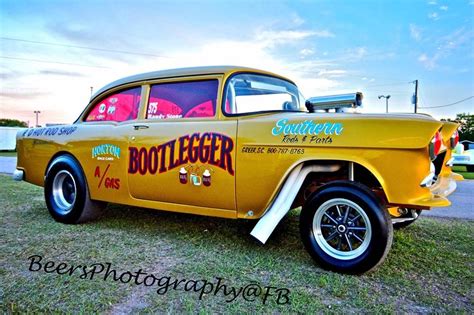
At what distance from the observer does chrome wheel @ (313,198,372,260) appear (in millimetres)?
3064

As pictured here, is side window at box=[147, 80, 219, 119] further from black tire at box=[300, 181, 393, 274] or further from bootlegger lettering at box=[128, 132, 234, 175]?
black tire at box=[300, 181, 393, 274]

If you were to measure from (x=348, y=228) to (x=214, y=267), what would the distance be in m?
1.18

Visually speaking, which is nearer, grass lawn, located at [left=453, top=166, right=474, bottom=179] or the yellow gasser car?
the yellow gasser car

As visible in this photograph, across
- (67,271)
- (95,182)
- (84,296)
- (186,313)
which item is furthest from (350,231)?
(95,182)

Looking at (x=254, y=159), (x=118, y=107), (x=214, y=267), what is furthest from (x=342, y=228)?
(x=118, y=107)

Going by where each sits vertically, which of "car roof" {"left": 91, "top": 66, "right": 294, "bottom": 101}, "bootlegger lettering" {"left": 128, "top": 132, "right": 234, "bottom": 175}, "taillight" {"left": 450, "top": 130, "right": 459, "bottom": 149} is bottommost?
"bootlegger lettering" {"left": 128, "top": 132, "right": 234, "bottom": 175}

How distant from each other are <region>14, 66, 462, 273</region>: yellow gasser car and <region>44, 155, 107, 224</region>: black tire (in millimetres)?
16

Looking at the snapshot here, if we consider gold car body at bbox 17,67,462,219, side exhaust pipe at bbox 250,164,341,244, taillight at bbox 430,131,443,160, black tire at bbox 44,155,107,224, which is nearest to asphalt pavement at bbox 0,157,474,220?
gold car body at bbox 17,67,462,219

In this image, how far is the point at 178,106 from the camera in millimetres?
4207

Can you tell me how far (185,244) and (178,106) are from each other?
4.92 ft

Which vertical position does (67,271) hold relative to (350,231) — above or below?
below

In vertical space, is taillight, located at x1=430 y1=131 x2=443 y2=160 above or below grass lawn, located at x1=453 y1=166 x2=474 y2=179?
above

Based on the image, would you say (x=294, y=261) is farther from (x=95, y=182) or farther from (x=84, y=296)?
(x=95, y=182)

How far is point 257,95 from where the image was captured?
409cm
